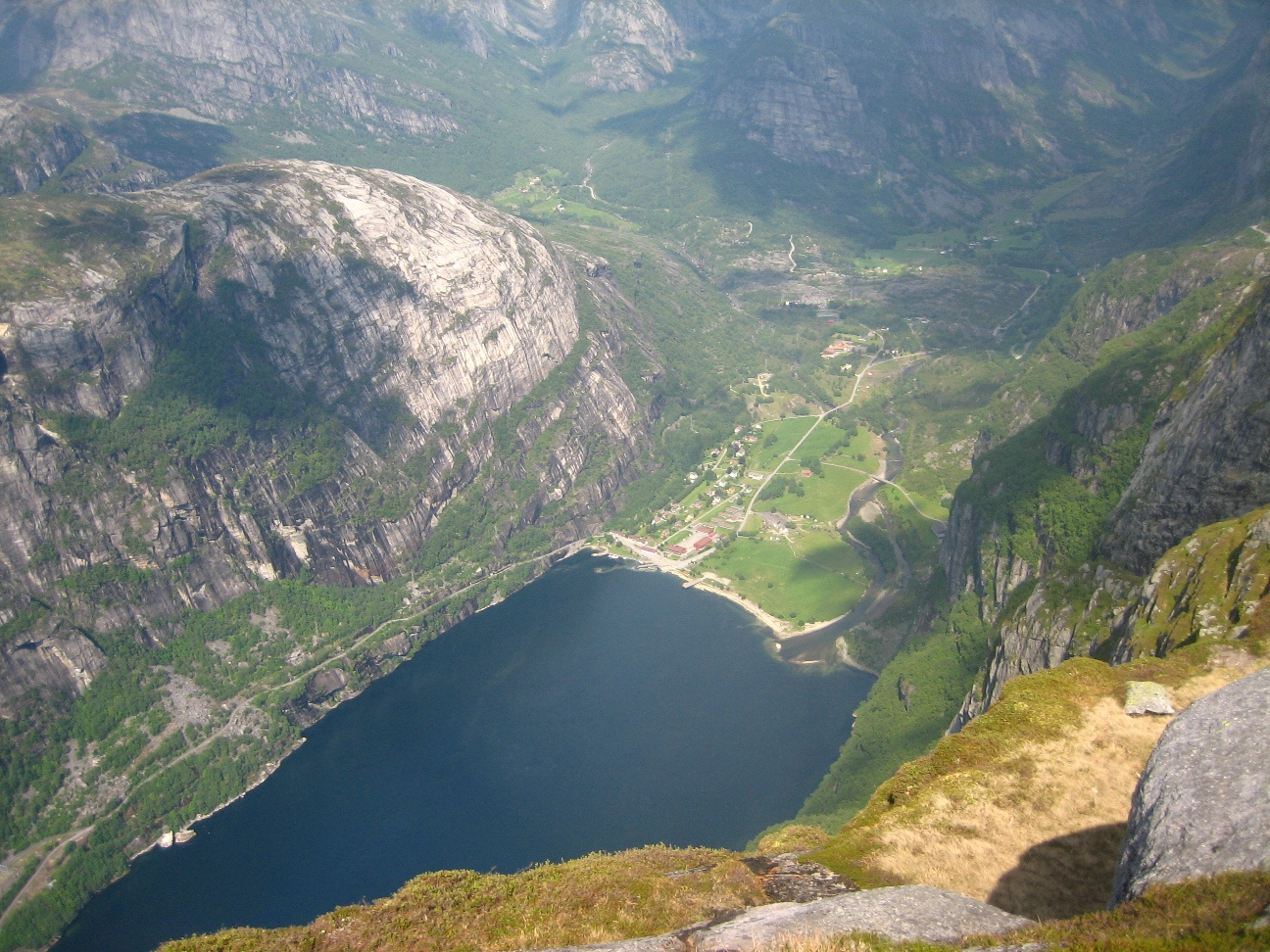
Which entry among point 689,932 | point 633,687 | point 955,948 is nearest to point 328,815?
point 633,687

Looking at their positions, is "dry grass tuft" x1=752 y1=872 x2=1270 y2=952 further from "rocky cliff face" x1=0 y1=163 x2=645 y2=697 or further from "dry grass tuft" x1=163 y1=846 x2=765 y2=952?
"rocky cliff face" x1=0 y1=163 x2=645 y2=697

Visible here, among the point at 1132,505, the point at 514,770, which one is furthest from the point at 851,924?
the point at 514,770

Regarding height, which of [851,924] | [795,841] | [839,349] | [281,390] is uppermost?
[839,349]

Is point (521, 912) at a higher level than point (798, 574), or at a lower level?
higher

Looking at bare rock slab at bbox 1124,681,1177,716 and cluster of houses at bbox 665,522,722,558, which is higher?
bare rock slab at bbox 1124,681,1177,716

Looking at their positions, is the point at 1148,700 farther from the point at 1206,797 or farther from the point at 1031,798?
the point at 1206,797

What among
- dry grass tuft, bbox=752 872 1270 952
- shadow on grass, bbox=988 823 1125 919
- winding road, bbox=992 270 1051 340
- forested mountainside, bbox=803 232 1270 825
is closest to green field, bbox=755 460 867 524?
forested mountainside, bbox=803 232 1270 825

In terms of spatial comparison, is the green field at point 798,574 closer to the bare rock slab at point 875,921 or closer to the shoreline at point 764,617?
the shoreline at point 764,617
